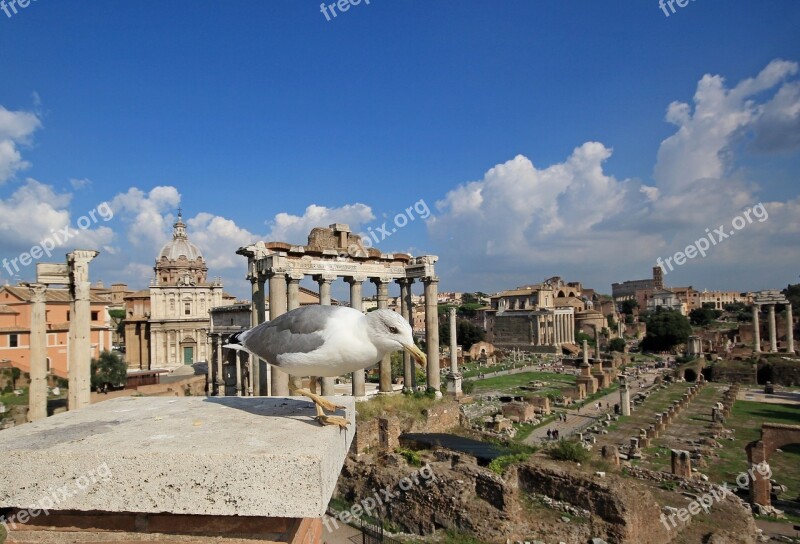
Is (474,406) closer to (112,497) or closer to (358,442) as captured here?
(358,442)

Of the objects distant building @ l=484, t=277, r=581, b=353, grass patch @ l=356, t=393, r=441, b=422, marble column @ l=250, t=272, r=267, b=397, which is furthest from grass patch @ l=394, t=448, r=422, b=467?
distant building @ l=484, t=277, r=581, b=353

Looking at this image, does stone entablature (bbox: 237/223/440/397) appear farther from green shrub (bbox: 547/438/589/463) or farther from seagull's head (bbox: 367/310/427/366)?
seagull's head (bbox: 367/310/427/366)

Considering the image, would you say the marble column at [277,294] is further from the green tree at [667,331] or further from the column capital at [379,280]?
the green tree at [667,331]

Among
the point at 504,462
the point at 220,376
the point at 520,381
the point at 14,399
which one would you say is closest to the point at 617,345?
the point at 520,381

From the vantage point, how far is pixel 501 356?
78.6 metres

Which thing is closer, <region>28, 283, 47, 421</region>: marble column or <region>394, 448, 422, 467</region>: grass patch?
<region>394, 448, 422, 467</region>: grass patch

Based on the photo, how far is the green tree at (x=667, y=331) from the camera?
78.1 metres

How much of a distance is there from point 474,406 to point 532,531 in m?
27.1

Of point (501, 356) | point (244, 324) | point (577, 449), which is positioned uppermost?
point (244, 324)

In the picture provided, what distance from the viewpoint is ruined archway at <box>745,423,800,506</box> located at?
687 inches

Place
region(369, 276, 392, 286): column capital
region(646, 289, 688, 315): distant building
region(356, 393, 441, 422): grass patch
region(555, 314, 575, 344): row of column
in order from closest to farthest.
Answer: region(356, 393, 441, 422): grass patch
region(369, 276, 392, 286): column capital
region(555, 314, 575, 344): row of column
region(646, 289, 688, 315): distant building

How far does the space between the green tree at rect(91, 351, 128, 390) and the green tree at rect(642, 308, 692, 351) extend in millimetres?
80578

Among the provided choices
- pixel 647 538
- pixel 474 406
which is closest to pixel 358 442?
pixel 647 538

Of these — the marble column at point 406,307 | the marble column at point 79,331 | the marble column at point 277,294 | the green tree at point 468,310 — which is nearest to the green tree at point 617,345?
the green tree at point 468,310
